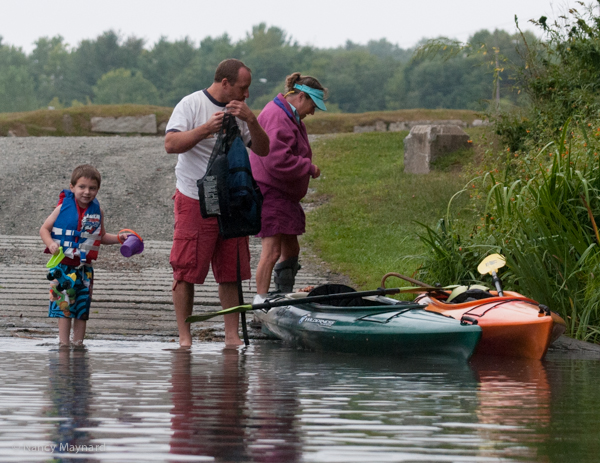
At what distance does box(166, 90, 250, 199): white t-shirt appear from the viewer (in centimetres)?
578

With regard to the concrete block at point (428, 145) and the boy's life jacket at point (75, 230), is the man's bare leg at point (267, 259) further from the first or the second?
the concrete block at point (428, 145)

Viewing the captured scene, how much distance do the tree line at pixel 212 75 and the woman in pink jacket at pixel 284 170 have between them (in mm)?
67977

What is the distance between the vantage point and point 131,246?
241 inches

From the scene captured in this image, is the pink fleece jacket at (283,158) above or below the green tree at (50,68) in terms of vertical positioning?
below

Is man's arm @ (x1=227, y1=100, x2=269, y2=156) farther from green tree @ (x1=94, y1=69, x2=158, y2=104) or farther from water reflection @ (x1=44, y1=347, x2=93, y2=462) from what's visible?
green tree @ (x1=94, y1=69, x2=158, y2=104)

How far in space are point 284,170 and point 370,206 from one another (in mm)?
8022

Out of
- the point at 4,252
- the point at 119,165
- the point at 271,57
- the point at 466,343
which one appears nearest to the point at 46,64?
the point at 271,57

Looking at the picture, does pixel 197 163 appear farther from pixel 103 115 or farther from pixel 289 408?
pixel 103 115

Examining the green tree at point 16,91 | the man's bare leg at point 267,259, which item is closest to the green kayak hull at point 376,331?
the man's bare leg at point 267,259

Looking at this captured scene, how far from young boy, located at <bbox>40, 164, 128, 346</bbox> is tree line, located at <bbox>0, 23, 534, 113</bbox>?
6928cm

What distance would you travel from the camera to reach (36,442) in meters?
2.65

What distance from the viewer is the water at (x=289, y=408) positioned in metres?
2.61

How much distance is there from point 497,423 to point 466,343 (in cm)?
200

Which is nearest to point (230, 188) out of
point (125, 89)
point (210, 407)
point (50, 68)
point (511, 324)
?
point (511, 324)
